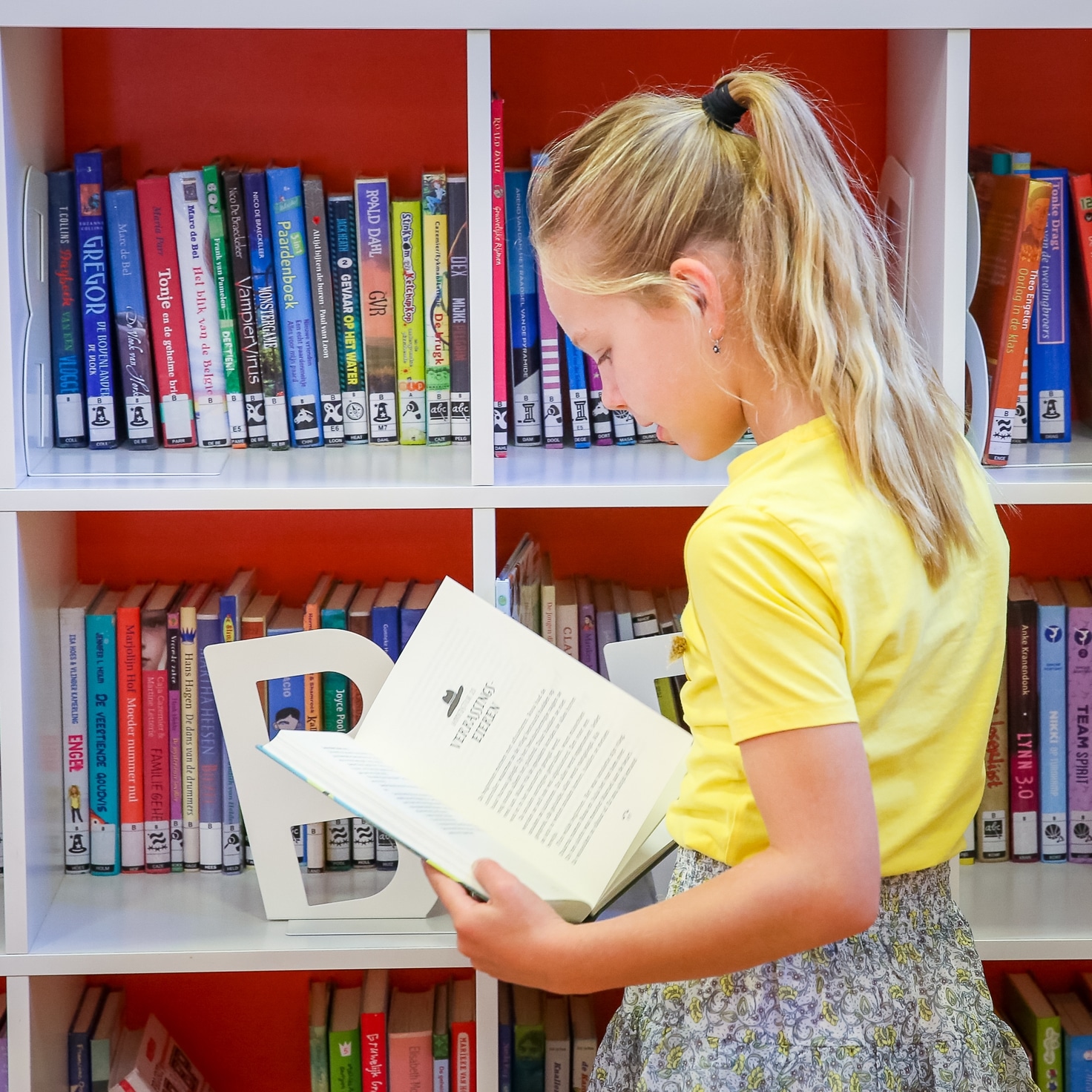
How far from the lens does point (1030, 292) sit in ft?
4.37

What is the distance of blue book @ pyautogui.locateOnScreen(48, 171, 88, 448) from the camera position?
4.42ft

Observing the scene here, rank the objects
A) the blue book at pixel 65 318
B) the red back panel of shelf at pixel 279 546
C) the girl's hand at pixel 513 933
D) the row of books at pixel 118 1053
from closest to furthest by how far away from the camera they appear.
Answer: the girl's hand at pixel 513 933, the blue book at pixel 65 318, the row of books at pixel 118 1053, the red back panel of shelf at pixel 279 546

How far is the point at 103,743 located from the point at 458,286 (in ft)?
2.12

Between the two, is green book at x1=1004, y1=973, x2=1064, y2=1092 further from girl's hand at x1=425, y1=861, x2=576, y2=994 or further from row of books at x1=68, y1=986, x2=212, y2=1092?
row of books at x1=68, y1=986, x2=212, y2=1092

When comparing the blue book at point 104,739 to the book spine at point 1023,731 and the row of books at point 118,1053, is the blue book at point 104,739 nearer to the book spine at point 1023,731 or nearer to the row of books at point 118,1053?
the row of books at point 118,1053

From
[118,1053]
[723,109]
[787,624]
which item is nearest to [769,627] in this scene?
[787,624]

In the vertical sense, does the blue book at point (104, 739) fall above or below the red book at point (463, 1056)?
above

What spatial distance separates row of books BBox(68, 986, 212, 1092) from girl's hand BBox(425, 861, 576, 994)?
2.37ft

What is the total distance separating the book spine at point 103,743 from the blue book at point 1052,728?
3.40 feet

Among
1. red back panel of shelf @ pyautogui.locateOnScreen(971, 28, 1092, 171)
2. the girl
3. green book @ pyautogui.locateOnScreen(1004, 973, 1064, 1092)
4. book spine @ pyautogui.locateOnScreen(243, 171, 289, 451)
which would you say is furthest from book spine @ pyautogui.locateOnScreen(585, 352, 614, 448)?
green book @ pyautogui.locateOnScreen(1004, 973, 1064, 1092)

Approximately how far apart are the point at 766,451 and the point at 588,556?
75 cm

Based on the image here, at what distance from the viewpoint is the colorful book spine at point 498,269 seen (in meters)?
1.24

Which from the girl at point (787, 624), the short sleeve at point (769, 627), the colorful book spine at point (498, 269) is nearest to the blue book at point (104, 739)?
the colorful book spine at point (498, 269)

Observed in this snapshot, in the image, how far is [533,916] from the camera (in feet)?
3.03
